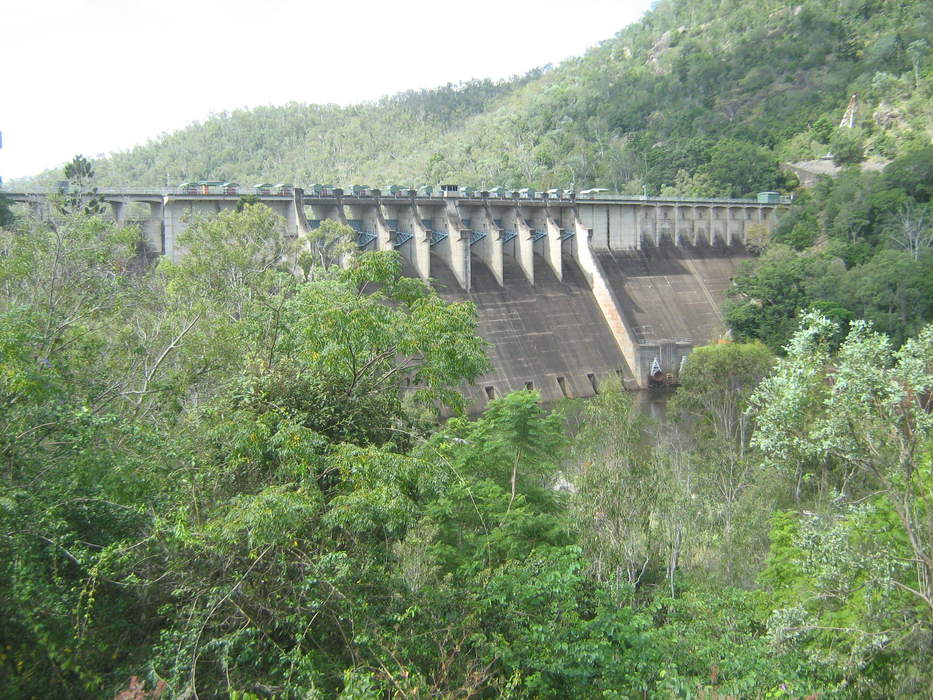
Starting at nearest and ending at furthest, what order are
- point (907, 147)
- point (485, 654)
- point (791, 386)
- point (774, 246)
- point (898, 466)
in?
point (485, 654) → point (898, 466) → point (791, 386) → point (774, 246) → point (907, 147)

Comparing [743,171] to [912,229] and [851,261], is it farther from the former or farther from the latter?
[851,261]

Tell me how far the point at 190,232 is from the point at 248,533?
18014 millimetres

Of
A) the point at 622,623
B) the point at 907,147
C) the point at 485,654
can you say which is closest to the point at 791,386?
the point at 622,623

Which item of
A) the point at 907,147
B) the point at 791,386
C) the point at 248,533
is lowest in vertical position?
the point at 907,147

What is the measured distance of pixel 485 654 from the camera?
7625 mm

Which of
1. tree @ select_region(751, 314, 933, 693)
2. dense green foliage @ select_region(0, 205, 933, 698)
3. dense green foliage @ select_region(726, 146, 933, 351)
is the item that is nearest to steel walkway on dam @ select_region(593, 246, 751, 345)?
dense green foliage @ select_region(726, 146, 933, 351)

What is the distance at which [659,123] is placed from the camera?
78.4 m

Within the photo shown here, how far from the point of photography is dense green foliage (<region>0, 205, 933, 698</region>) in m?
6.94

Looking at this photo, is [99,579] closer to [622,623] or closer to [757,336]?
[622,623]

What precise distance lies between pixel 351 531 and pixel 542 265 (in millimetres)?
31929

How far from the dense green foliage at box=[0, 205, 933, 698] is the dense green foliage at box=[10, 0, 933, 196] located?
172 ft

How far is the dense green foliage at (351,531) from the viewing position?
694 centimetres

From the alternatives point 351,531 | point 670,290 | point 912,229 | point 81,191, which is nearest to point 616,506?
point 351,531

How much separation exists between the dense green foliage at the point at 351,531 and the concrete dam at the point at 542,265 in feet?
59.7
